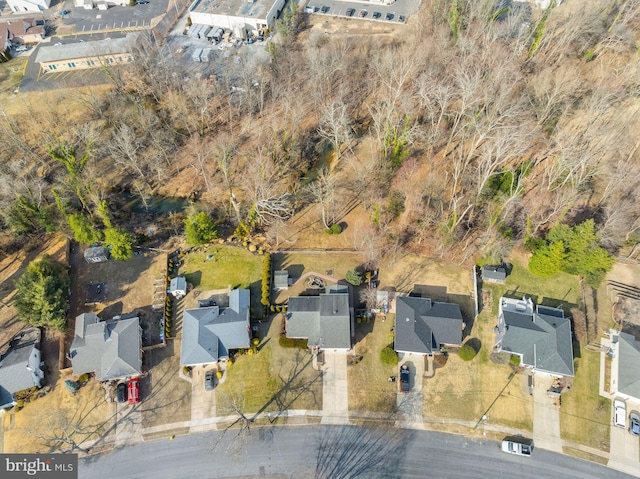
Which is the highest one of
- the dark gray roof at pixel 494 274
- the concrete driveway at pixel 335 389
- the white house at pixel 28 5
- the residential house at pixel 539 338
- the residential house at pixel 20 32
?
the white house at pixel 28 5

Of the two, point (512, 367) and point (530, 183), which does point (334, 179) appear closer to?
point (530, 183)

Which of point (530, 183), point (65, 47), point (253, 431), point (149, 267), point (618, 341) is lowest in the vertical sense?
point (253, 431)

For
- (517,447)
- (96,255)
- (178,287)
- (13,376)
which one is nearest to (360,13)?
(178,287)

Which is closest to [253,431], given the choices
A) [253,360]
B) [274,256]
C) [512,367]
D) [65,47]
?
[253,360]

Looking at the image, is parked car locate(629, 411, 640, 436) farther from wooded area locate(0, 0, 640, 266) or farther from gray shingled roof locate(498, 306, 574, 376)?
wooded area locate(0, 0, 640, 266)

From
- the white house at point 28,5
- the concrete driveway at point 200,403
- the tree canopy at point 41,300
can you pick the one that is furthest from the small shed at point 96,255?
the white house at point 28,5

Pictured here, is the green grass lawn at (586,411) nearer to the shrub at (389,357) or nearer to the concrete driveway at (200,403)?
the shrub at (389,357)
